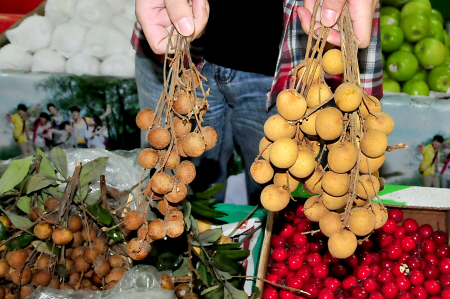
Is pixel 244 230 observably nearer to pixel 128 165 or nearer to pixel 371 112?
pixel 128 165

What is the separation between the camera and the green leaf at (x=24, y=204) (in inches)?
38.8

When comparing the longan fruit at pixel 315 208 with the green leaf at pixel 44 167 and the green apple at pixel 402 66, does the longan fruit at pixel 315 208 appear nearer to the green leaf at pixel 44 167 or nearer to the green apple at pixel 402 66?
the green leaf at pixel 44 167

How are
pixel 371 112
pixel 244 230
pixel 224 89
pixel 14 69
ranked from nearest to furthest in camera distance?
1. pixel 371 112
2. pixel 224 89
3. pixel 244 230
4. pixel 14 69

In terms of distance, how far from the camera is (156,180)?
556 millimetres

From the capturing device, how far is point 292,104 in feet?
1.53

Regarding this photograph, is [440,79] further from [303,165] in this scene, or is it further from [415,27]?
[303,165]

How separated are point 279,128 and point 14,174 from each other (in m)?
0.74

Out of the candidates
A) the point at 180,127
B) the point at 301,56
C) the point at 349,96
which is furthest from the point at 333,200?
the point at 301,56

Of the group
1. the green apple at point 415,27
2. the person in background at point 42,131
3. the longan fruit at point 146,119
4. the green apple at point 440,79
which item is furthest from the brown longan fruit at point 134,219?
the green apple at point 415,27

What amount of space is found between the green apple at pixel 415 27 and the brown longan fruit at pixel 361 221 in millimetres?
1467

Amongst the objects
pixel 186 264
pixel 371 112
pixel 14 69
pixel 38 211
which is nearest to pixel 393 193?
Answer: pixel 186 264

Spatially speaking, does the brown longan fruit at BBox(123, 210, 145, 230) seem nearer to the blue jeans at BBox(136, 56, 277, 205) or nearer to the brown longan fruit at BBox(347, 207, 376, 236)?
the brown longan fruit at BBox(347, 207, 376, 236)

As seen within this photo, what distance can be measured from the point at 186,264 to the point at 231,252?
122 millimetres

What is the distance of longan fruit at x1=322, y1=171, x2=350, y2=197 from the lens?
47 centimetres
